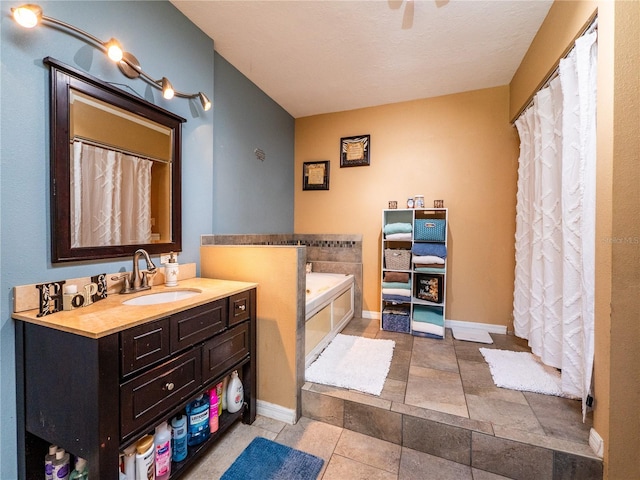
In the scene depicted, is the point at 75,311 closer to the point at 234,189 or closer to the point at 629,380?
the point at 234,189

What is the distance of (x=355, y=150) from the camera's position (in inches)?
128

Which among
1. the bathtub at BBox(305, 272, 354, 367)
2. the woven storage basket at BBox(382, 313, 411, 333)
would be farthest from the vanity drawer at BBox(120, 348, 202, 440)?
the woven storage basket at BBox(382, 313, 411, 333)

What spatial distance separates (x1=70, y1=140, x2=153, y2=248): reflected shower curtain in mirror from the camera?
4.24 feet

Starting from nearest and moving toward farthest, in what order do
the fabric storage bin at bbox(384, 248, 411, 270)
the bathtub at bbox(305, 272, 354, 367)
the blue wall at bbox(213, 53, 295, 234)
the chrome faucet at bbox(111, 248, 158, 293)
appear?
the chrome faucet at bbox(111, 248, 158, 293) → the bathtub at bbox(305, 272, 354, 367) → the blue wall at bbox(213, 53, 295, 234) → the fabric storage bin at bbox(384, 248, 411, 270)

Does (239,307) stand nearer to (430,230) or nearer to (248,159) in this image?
(248,159)

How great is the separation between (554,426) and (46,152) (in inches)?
112

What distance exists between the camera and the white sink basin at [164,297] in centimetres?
145

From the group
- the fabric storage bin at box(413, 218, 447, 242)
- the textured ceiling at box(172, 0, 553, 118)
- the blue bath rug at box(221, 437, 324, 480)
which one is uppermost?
the textured ceiling at box(172, 0, 553, 118)

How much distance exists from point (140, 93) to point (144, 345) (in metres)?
1.43

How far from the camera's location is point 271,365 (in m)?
1.75

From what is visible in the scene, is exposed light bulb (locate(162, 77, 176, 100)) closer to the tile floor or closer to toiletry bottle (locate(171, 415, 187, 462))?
toiletry bottle (locate(171, 415, 187, 462))

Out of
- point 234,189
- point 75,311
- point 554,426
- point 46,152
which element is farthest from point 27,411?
point 554,426

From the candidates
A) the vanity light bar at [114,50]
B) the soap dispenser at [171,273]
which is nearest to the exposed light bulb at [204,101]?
the vanity light bar at [114,50]

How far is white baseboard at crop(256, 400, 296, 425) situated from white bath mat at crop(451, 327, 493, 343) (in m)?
1.82
